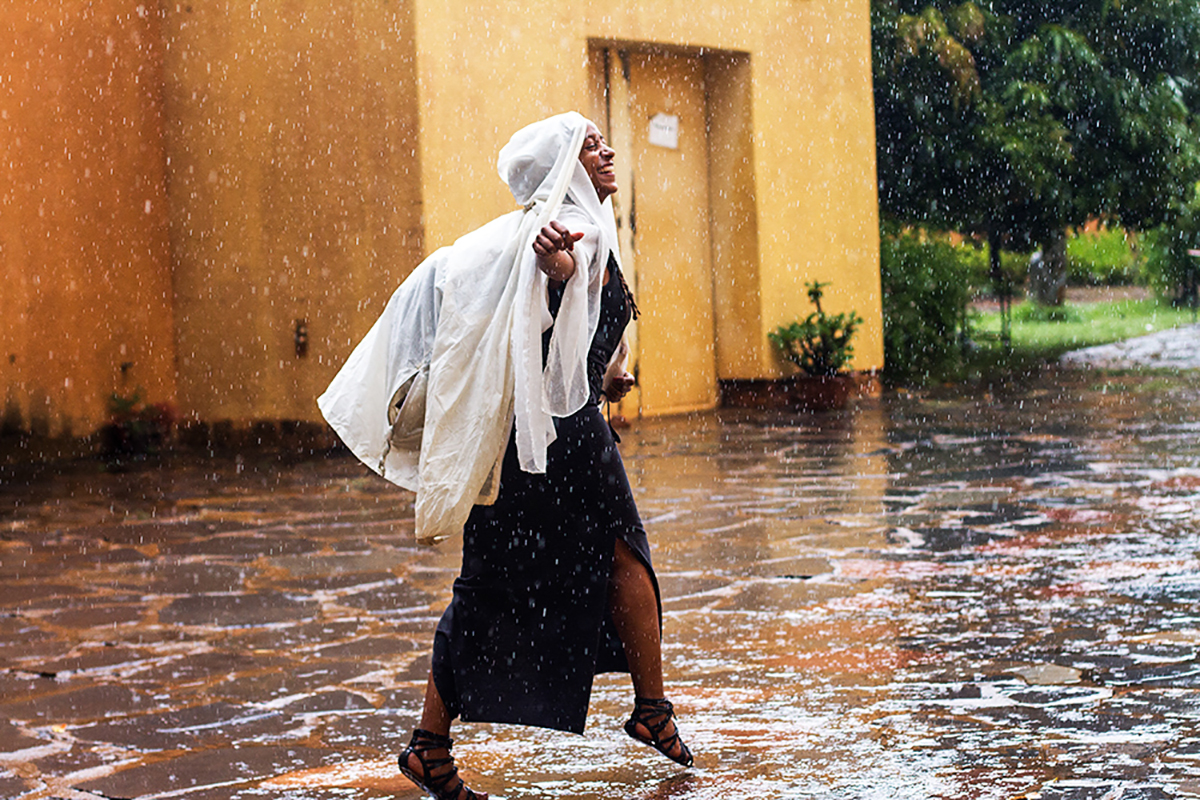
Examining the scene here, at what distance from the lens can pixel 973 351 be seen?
2023 cm

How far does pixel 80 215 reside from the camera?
11.5 meters

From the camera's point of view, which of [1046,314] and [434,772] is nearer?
[434,772]

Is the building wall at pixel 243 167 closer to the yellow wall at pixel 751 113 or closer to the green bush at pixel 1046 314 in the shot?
the yellow wall at pixel 751 113

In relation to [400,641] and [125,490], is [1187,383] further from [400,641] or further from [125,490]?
[400,641]

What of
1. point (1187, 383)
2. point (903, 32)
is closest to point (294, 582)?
point (1187, 383)

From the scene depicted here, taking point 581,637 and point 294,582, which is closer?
point 581,637

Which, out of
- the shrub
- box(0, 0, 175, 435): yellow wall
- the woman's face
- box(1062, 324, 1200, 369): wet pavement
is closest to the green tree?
box(1062, 324, 1200, 369): wet pavement

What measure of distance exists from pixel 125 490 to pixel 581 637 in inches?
271

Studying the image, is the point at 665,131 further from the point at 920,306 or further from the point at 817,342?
the point at 920,306

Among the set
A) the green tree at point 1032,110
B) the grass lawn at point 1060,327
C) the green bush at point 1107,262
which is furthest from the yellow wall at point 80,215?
the green bush at point 1107,262

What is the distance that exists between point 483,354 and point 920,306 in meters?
14.3

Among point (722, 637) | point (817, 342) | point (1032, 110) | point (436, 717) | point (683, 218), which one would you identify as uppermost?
point (1032, 110)

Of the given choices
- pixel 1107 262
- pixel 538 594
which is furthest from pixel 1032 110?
pixel 1107 262

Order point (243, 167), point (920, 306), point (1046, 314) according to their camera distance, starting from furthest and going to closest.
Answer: point (1046, 314)
point (920, 306)
point (243, 167)
